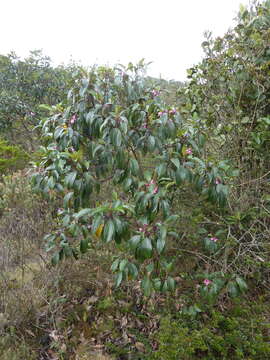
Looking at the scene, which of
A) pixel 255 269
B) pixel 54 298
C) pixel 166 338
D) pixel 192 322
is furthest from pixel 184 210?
pixel 54 298

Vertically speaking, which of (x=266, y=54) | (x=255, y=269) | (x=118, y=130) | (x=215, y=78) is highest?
(x=266, y=54)

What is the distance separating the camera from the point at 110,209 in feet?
4.50

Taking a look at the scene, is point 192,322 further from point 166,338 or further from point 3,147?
point 3,147

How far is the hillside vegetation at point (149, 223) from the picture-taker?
1.64 meters

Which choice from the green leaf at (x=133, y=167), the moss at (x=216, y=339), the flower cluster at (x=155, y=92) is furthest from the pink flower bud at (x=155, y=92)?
the moss at (x=216, y=339)

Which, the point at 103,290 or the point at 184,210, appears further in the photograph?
the point at 184,210

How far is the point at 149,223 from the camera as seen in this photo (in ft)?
5.30

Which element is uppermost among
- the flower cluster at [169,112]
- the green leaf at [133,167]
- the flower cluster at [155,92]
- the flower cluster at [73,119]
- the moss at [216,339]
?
the flower cluster at [155,92]

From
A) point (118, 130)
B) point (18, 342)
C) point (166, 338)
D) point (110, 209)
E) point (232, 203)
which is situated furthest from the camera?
point (232, 203)

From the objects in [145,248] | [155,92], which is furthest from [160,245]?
[155,92]

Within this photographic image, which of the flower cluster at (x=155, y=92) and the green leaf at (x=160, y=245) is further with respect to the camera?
the flower cluster at (x=155, y=92)

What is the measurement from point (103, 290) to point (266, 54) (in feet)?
8.97

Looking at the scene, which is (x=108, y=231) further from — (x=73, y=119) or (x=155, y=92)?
(x=155, y=92)

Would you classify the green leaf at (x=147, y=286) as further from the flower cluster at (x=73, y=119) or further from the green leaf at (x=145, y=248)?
the flower cluster at (x=73, y=119)
